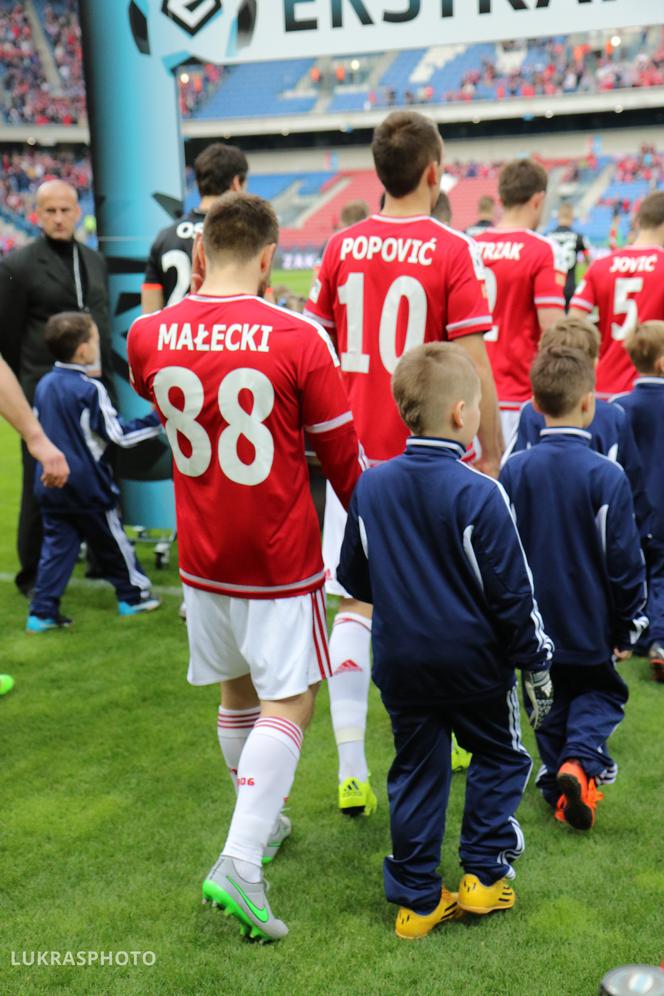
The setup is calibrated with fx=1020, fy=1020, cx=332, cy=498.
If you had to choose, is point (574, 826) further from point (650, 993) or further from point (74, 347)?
point (74, 347)

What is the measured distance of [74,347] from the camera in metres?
5.05

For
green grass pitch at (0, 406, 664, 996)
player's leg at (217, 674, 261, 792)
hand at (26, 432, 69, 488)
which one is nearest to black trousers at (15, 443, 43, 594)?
green grass pitch at (0, 406, 664, 996)

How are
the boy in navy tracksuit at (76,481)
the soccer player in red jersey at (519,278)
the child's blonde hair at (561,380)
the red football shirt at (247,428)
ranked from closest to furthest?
the red football shirt at (247,428), the child's blonde hair at (561,380), the soccer player in red jersey at (519,278), the boy in navy tracksuit at (76,481)

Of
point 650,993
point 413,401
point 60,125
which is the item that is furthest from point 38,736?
point 60,125

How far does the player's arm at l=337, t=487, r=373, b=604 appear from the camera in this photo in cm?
259

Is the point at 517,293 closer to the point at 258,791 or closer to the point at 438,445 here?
the point at 438,445

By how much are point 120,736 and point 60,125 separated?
4197 centimetres

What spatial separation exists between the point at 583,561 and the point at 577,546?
0.16 feet

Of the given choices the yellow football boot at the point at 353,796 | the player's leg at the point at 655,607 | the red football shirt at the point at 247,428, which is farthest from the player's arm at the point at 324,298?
the player's leg at the point at 655,607

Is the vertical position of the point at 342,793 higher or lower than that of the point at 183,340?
lower

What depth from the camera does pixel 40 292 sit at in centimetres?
551

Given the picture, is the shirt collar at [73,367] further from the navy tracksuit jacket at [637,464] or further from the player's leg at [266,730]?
the player's leg at [266,730]

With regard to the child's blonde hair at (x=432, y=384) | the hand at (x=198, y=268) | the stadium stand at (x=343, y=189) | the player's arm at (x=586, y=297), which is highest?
the hand at (x=198, y=268)

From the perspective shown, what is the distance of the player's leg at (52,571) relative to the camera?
522cm
